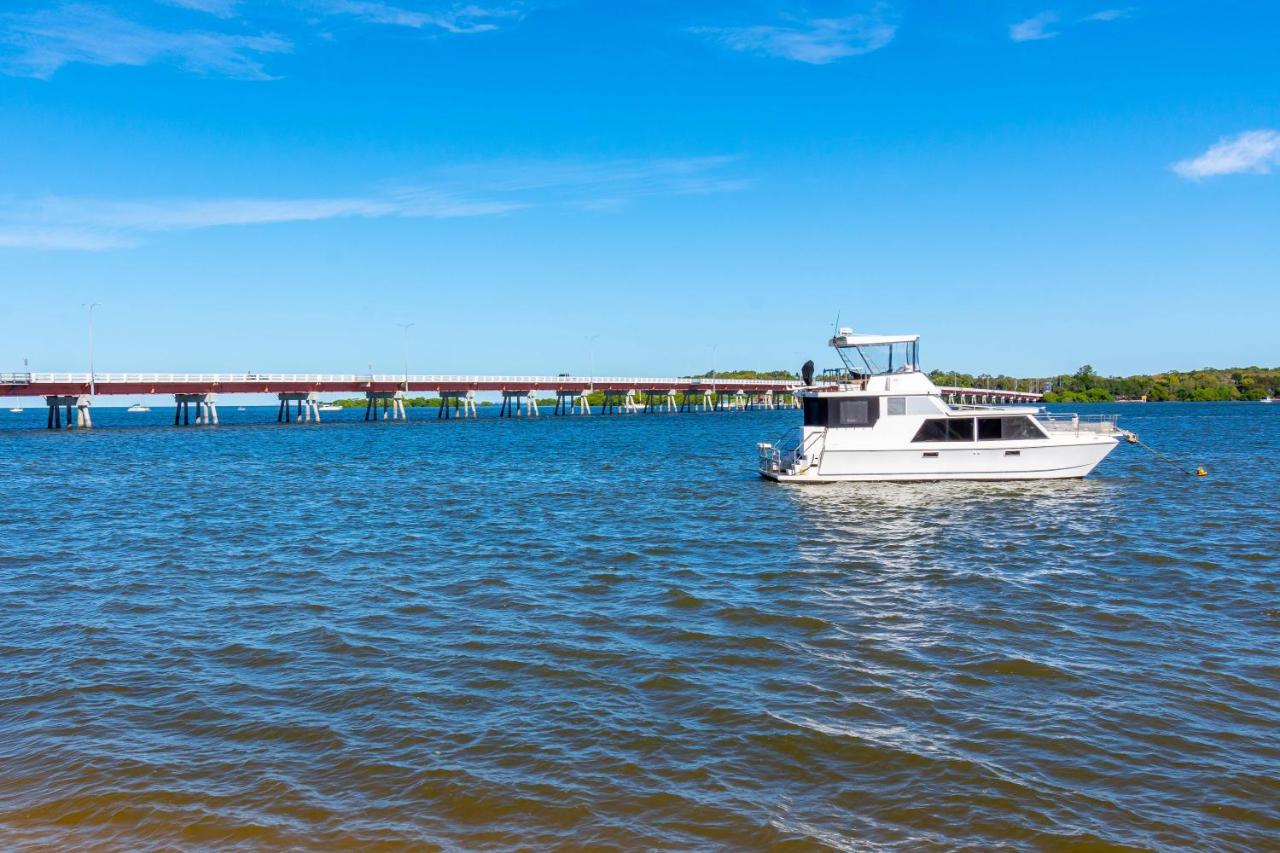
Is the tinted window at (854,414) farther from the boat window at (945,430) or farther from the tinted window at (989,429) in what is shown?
the tinted window at (989,429)

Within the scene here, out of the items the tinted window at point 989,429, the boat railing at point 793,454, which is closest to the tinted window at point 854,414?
the boat railing at point 793,454

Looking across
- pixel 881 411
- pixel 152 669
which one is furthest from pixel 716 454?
pixel 152 669

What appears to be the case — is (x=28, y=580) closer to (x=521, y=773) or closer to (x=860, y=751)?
(x=521, y=773)

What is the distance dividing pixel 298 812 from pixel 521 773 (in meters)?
1.94

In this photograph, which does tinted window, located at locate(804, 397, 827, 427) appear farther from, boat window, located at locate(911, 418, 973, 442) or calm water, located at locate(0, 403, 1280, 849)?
calm water, located at locate(0, 403, 1280, 849)

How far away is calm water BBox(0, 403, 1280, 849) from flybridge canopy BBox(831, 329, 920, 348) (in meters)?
12.1

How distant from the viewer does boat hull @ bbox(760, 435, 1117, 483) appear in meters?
32.0

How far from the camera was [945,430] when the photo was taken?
3206 cm

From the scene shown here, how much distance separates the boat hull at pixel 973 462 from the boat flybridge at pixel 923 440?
36 mm

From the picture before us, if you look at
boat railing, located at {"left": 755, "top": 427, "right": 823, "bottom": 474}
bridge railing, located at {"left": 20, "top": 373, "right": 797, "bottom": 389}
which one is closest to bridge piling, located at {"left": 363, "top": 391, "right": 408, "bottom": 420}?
bridge railing, located at {"left": 20, "top": 373, "right": 797, "bottom": 389}

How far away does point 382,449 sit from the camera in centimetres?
6175

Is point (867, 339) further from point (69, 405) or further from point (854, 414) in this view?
point (69, 405)

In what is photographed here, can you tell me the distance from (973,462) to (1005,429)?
1.63 meters

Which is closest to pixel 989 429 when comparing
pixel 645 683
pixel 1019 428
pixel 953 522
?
pixel 1019 428
